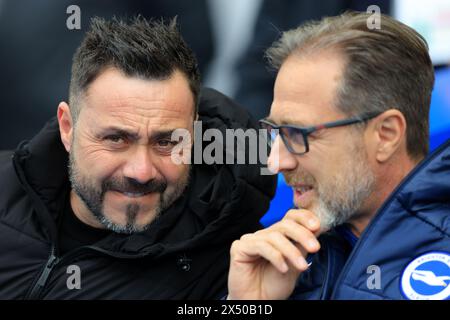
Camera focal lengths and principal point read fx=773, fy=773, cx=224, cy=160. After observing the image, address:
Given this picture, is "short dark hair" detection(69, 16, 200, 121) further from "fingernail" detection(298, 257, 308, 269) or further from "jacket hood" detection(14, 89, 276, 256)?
"fingernail" detection(298, 257, 308, 269)

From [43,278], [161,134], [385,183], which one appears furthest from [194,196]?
[385,183]

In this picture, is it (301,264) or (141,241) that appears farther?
(141,241)

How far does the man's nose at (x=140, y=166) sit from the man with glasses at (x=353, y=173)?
359mm

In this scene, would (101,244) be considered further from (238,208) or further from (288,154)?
(288,154)

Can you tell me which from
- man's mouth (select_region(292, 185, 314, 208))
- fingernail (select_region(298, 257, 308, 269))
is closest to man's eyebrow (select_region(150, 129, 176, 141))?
man's mouth (select_region(292, 185, 314, 208))

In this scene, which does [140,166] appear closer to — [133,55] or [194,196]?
[194,196]

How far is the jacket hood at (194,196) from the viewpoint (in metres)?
2.23

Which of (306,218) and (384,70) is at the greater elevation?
(384,70)

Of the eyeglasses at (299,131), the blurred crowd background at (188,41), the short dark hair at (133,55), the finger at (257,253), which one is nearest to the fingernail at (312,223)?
the finger at (257,253)

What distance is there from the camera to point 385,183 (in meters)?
2.00

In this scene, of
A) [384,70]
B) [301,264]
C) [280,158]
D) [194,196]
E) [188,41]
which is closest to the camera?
[301,264]

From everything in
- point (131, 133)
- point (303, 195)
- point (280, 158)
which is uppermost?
point (131, 133)

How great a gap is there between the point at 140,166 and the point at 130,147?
0.09 meters

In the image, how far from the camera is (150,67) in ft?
7.40
